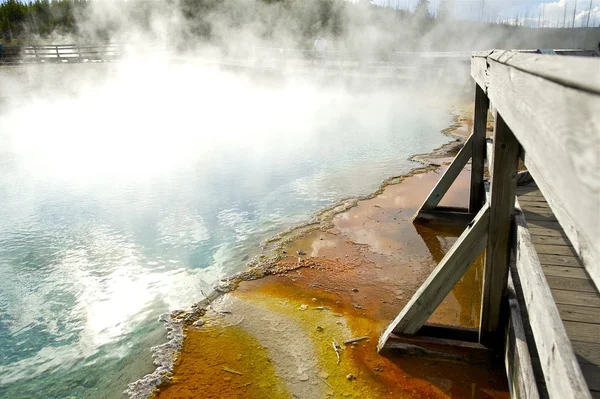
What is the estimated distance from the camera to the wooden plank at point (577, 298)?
205 cm

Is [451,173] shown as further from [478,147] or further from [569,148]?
[569,148]

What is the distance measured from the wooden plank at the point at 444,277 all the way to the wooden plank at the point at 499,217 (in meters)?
0.07

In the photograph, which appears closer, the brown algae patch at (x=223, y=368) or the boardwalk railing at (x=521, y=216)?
the boardwalk railing at (x=521, y=216)

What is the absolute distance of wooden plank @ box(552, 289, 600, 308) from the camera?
2.05 metres

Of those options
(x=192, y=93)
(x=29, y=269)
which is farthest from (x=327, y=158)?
(x=192, y=93)

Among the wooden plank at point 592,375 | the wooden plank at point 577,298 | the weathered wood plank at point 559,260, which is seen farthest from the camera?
the weathered wood plank at point 559,260

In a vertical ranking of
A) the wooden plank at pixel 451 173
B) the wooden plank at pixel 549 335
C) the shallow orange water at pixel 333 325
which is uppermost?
the wooden plank at pixel 549 335

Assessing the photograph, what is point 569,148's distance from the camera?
25.7 inches

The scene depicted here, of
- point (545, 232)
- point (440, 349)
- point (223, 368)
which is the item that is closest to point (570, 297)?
point (545, 232)

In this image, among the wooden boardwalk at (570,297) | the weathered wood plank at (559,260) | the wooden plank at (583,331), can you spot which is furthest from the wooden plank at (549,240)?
the wooden plank at (583,331)

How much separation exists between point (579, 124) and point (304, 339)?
288 centimetres

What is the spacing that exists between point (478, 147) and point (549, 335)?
354cm

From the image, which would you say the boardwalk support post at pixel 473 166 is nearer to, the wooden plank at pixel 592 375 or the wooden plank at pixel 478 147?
the wooden plank at pixel 478 147

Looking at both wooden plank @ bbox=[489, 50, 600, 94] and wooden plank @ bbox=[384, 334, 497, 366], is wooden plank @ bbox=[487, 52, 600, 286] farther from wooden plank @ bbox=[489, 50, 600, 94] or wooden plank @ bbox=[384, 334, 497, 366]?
wooden plank @ bbox=[384, 334, 497, 366]
